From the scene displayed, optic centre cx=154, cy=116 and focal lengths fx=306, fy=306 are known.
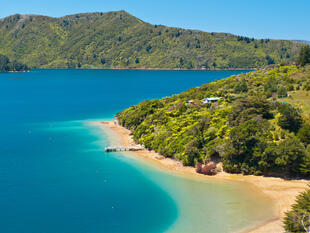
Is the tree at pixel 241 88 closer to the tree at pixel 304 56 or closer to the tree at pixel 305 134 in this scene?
the tree at pixel 304 56

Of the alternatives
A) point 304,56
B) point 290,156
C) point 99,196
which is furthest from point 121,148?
point 304,56

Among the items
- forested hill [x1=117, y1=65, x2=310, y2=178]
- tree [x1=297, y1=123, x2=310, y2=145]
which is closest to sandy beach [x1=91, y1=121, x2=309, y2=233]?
forested hill [x1=117, y1=65, x2=310, y2=178]

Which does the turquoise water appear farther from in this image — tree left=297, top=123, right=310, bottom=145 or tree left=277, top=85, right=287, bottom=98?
tree left=277, top=85, right=287, bottom=98

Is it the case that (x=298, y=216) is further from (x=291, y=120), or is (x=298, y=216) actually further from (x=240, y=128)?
(x=291, y=120)

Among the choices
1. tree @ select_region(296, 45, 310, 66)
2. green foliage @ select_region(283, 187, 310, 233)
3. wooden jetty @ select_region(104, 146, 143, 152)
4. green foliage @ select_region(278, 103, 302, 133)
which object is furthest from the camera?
tree @ select_region(296, 45, 310, 66)

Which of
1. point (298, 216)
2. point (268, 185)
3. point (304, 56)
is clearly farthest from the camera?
point (304, 56)

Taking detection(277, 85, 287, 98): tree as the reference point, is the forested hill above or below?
Answer: below

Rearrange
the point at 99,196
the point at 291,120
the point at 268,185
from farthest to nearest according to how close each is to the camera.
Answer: the point at 291,120 < the point at 268,185 < the point at 99,196

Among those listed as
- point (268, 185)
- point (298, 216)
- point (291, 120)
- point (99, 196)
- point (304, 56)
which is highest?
point (304, 56)

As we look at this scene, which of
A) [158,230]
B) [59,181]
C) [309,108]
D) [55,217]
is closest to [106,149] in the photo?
[59,181]

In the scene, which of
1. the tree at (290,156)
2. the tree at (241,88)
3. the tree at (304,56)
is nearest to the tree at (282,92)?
the tree at (241,88)
